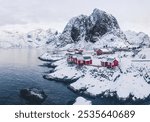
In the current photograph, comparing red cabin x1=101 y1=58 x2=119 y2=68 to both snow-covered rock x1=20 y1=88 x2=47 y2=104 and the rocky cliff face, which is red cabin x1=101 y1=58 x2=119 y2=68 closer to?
snow-covered rock x1=20 y1=88 x2=47 y2=104

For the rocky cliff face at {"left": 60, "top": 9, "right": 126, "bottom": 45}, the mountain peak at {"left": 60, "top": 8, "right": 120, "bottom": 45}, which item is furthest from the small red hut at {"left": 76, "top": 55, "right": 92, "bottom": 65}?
the mountain peak at {"left": 60, "top": 8, "right": 120, "bottom": 45}

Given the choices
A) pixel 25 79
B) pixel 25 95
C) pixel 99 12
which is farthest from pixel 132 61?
pixel 99 12

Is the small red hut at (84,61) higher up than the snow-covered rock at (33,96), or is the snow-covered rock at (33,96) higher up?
the small red hut at (84,61)

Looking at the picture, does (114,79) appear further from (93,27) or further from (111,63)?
(93,27)

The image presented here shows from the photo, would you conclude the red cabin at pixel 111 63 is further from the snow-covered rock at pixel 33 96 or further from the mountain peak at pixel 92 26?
the mountain peak at pixel 92 26

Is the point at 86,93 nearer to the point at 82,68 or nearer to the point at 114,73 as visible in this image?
the point at 114,73

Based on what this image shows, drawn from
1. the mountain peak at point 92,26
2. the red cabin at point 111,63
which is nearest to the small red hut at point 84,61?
the red cabin at point 111,63

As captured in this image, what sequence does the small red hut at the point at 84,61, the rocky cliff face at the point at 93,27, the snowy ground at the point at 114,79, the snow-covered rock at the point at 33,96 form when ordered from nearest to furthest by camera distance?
1. the snow-covered rock at the point at 33,96
2. the snowy ground at the point at 114,79
3. the small red hut at the point at 84,61
4. the rocky cliff face at the point at 93,27

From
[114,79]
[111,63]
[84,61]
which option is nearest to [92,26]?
[84,61]
